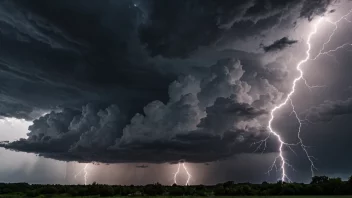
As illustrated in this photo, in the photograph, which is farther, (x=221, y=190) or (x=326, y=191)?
(x=221, y=190)

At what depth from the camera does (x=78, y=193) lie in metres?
130

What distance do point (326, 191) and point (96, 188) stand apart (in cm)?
8045

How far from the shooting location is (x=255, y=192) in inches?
4301

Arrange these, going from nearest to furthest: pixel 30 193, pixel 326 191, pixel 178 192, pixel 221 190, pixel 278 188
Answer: pixel 326 191 < pixel 278 188 < pixel 221 190 < pixel 178 192 < pixel 30 193

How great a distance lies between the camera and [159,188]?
427 feet

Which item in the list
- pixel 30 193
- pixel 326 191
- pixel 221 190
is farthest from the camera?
pixel 30 193

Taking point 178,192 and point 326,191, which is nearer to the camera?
point 326,191

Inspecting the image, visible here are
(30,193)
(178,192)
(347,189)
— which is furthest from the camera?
(30,193)

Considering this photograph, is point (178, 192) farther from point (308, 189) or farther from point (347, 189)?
point (347, 189)

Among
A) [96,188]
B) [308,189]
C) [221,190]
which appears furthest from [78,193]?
[308,189]

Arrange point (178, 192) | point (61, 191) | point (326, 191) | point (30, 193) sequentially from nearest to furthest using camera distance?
point (326, 191)
point (178, 192)
point (30, 193)
point (61, 191)

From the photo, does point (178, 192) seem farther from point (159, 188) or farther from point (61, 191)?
point (61, 191)

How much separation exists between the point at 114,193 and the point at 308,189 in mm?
67509

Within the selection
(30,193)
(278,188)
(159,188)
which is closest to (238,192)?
(278,188)
